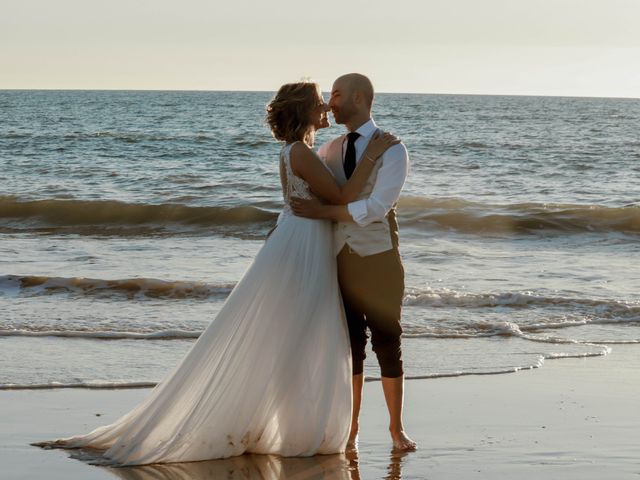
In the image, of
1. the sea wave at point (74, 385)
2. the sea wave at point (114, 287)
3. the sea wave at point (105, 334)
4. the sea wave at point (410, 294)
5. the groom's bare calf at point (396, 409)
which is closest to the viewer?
the groom's bare calf at point (396, 409)

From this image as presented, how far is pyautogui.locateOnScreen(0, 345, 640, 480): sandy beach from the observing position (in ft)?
15.3

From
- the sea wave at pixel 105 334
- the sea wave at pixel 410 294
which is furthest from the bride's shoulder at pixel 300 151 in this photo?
A: the sea wave at pixel 410 294

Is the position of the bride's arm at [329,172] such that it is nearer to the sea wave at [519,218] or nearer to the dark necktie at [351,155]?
the dark necktie at [351,155]

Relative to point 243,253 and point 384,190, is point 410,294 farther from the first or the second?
point 384,190

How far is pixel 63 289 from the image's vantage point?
32.8 ft

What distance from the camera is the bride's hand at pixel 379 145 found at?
4.68 m

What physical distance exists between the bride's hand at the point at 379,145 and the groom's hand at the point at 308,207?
32cm

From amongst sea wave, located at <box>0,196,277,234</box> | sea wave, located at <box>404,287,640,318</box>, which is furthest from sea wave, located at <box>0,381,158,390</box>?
sea wave, located at <box>0,196,277,234</box>

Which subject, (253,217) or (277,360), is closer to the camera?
(277,360)

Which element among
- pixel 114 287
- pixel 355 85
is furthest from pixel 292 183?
pixel 114 287

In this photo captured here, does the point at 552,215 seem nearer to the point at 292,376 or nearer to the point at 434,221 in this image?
the point at 434,221

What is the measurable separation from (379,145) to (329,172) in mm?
265

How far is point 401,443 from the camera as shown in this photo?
5.04 m

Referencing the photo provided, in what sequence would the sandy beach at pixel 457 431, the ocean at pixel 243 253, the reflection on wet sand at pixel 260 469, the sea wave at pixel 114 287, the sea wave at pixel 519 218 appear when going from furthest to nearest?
the sea wave at pixel 519 218 < the sea wave at pixel 114 287 < the ocean at pixel 243 253 < the sandy beach at pixel 457 431 < the reflection on wet sand at pixel 260 469
